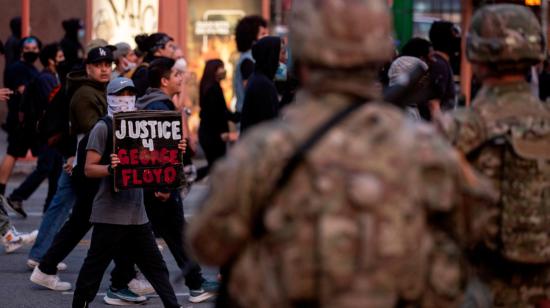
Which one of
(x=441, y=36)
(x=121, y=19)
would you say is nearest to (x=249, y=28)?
(x=441, y=36)

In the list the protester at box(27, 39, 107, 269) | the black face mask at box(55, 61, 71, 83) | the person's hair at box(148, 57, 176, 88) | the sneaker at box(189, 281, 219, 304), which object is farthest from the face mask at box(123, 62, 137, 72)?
the sneaker at box(189, 281, 219, 304)

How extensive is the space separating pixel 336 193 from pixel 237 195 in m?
0.32

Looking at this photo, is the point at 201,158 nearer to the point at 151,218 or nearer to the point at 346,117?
the point at 151,218

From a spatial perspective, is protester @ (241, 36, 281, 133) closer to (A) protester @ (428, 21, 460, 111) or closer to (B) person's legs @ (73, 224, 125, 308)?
(B) person's legs @ (73, 224, 125, 308)

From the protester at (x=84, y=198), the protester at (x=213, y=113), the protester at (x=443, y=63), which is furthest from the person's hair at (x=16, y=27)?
the protester at (x=84, y=198)

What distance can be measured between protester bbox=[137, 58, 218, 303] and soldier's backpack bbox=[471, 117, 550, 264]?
420cm

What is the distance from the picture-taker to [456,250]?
4.37m

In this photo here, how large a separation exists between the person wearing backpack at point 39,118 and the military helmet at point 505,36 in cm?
776

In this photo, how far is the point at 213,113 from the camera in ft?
45.1

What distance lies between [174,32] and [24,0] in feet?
6.89

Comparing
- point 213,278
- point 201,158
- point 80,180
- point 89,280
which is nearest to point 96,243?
point 89,280

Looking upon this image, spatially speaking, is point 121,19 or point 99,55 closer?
point 99,55

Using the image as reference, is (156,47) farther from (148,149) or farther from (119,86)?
(148,149)

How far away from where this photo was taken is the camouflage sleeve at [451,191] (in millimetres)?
4172
